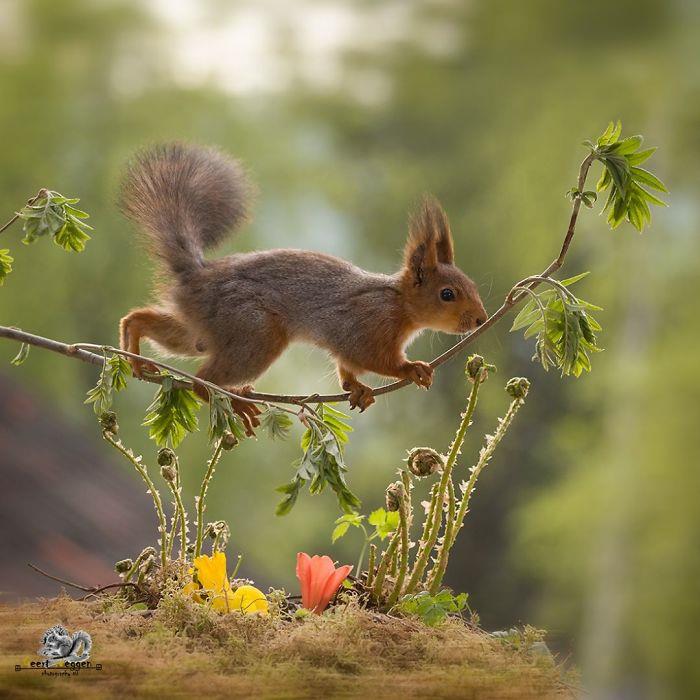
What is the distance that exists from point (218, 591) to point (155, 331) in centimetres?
43

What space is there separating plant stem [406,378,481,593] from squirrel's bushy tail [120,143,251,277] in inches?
18.8

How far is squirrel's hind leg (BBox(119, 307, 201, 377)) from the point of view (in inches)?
54.1

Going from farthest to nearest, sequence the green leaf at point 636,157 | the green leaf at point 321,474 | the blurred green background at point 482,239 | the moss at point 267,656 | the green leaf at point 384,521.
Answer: the blurred green background at point 482,239 < the green leaf at point 384,521 < the green leaf at point 636,157 < the green leaf at point 321,474 < the moss at point 267,656

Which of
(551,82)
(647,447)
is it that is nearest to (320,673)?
(647,447)

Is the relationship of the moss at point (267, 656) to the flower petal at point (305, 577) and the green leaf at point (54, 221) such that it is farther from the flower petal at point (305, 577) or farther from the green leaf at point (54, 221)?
the green leaf at point (54, 221)

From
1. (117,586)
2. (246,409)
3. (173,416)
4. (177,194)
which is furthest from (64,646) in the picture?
(177,194)

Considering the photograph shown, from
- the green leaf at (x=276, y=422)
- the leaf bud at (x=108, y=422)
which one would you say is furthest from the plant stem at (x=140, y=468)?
the green leaf at (x=276, y=422)

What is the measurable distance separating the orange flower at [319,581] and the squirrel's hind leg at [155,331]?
15.0 inches

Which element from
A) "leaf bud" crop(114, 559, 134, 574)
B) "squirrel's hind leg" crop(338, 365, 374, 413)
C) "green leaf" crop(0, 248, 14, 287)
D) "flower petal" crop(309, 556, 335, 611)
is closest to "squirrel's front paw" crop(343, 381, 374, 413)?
"squirrel's hind leg" crop(338, 365, 374, 413)

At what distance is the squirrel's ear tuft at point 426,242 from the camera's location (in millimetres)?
1357

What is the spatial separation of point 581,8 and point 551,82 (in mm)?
923

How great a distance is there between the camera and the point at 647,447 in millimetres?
5164

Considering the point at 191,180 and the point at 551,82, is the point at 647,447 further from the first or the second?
the point at 191,180

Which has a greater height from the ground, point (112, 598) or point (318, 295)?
point (318, 295)
